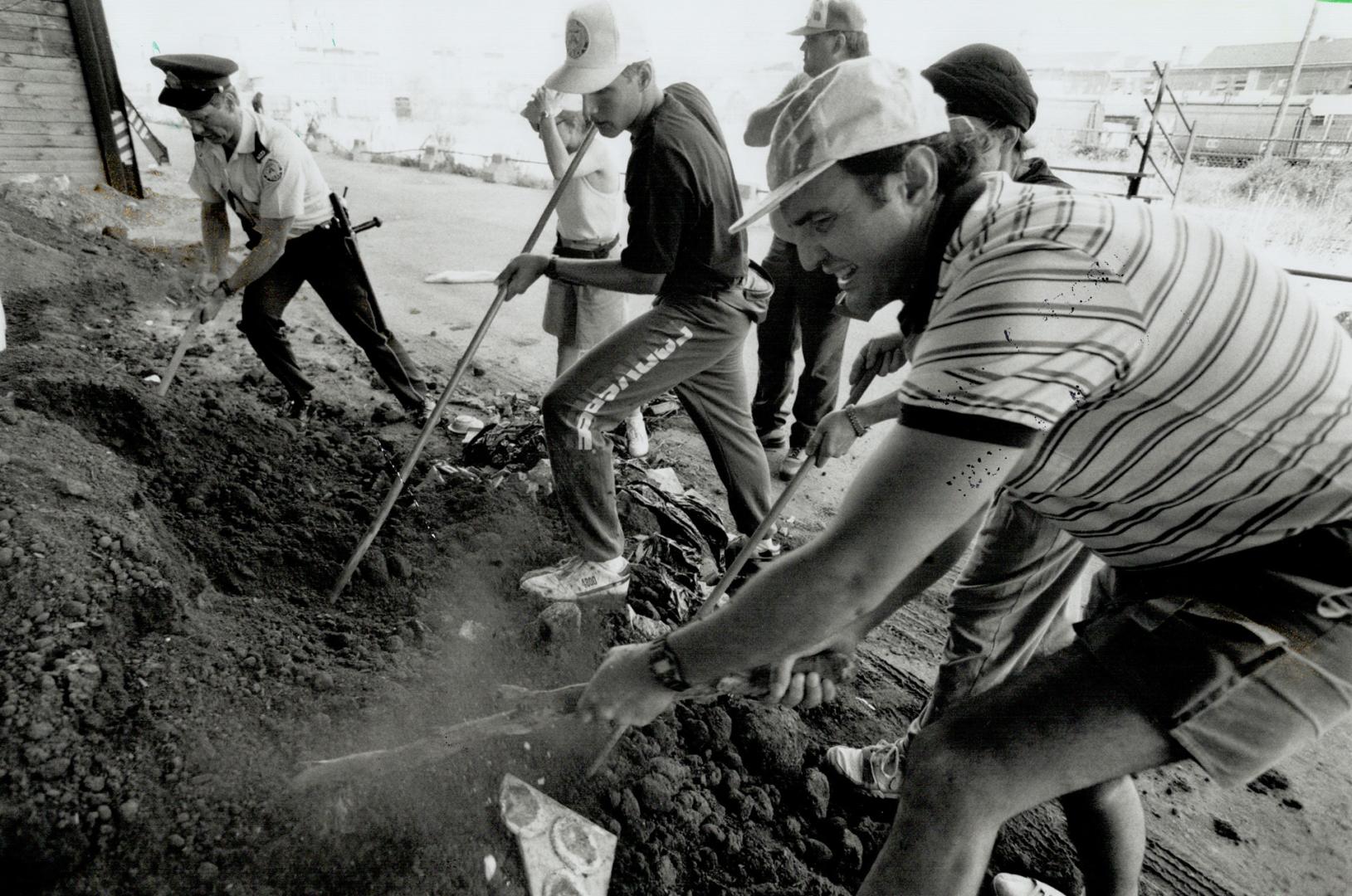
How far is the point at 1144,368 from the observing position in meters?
1.18

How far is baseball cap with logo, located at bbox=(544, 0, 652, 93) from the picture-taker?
266 centimetres

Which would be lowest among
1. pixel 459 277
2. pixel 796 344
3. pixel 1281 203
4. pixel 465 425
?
pixel 459 277

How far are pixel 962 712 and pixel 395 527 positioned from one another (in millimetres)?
2748

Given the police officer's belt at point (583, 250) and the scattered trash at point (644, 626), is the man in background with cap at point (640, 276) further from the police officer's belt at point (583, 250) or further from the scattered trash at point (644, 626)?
the police officer's belt at point (583, 250)

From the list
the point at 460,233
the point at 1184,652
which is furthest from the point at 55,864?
the point at 460,233

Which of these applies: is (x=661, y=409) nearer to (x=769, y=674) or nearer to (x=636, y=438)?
(x=636, y=438)

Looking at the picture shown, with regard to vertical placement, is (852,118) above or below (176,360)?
above

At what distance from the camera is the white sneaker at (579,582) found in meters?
2.98

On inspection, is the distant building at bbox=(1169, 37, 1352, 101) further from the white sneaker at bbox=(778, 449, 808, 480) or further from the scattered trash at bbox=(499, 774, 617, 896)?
the scattered trash at bbox=(499, 774, 617, 896)

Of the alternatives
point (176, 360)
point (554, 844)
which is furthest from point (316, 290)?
point (554, 844)

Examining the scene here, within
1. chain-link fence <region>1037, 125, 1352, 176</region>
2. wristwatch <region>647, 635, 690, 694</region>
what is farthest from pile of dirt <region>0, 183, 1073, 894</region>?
chain-link fence <region>1037, 125, 1352, 176</region>

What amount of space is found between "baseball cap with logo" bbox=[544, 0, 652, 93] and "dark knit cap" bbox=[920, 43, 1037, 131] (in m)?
1.15

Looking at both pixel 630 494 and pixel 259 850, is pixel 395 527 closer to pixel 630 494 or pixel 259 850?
pixel 630 494

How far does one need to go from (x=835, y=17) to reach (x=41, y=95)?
954 cm
